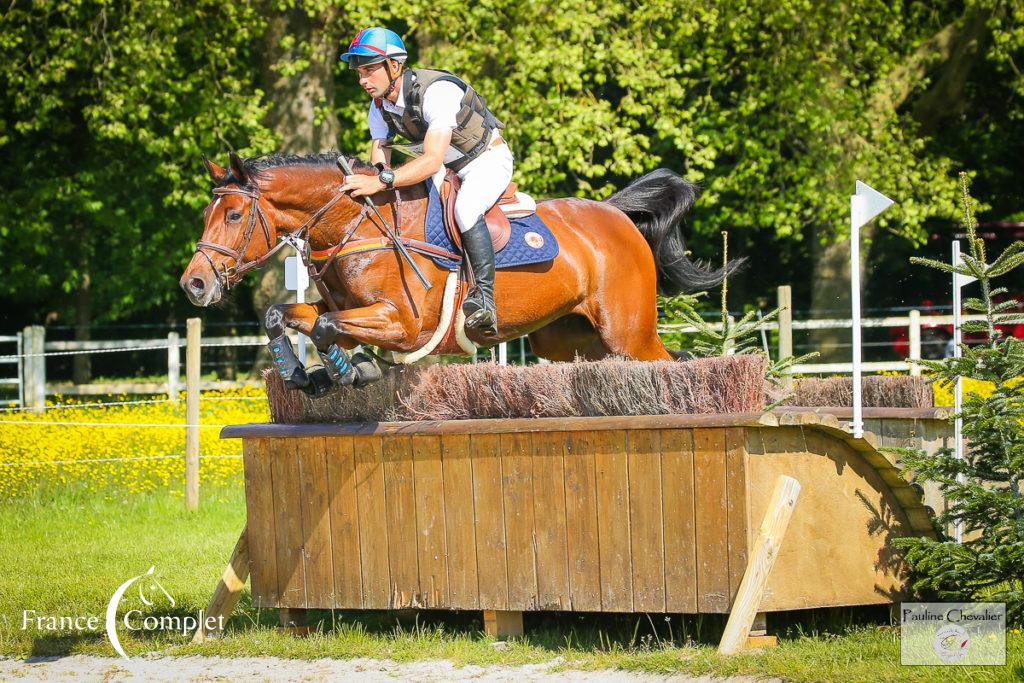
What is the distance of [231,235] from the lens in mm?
5750

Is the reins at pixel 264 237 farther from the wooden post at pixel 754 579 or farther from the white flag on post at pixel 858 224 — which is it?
the wooden post at pixel 754 579

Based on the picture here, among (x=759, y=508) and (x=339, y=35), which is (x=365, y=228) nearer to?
(x=759, y=508)

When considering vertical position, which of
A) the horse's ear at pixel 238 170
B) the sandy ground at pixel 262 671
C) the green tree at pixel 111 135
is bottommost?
the sandy ground at pixel 262 671

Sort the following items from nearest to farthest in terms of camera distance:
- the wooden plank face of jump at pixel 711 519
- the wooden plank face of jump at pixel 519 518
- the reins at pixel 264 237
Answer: the wooden plank face of jump at pixel 711 519
the wooden plank face of jump at pixel 519 518
the reins at pixel 264 237

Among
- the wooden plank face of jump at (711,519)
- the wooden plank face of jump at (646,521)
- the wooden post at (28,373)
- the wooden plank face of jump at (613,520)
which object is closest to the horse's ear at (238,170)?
the wooden plank face of jump at (613,520)

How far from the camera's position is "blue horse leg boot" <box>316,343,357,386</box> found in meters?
5.57

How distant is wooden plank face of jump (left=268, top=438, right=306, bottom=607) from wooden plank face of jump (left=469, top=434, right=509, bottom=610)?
1.00m

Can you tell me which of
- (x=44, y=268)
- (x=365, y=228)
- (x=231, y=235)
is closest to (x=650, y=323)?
(x=365, y=228)

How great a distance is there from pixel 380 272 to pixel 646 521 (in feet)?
5.95

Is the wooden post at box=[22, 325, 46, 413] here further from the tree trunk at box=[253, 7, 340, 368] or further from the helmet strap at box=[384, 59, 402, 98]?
the helmet strap at box=[384, 59, 402, 98]

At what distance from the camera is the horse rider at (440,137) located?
5930 mm

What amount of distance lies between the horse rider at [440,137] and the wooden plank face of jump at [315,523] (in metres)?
1.03

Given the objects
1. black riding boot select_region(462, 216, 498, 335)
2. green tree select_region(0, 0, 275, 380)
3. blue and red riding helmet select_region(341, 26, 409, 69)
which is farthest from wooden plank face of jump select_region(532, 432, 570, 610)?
green tree select_region(0, 0, 275, 380)

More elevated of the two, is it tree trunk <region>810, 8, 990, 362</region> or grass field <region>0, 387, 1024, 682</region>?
tree trunk <region>810, 8, 990, 362</region>
